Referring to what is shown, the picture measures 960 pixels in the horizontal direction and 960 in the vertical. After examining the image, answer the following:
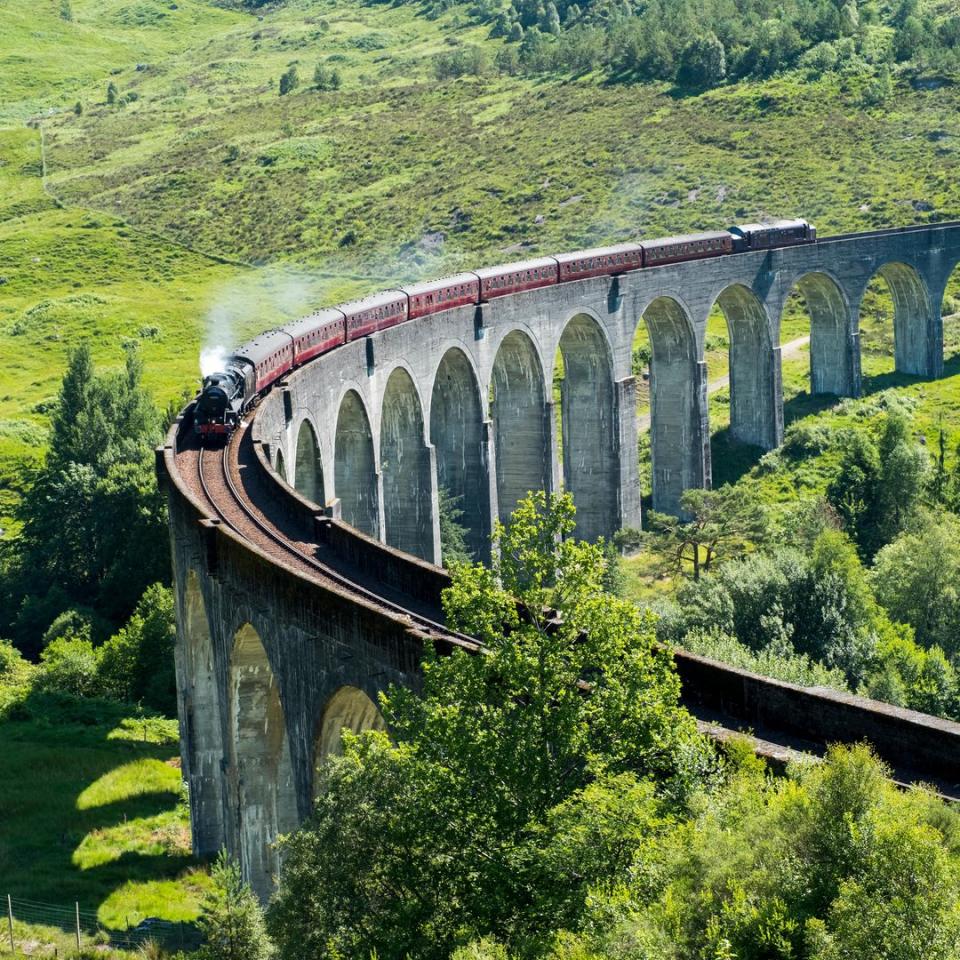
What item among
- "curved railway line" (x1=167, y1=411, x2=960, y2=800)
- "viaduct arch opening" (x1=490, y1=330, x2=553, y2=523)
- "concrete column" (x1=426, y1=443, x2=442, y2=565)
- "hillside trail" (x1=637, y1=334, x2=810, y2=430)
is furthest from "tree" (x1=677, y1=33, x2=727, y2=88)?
"curved railway line" (x1=167, y1=411, x2=960, y2=800)

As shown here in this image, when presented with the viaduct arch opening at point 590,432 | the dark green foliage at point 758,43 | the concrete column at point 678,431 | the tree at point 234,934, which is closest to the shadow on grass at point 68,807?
the tree at point 234,934

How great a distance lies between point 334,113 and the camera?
445 feet

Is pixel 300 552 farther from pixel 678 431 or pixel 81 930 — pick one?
pixel 678 431

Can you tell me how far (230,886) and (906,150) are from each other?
306 feet

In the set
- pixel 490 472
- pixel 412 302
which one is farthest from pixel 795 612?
pixel 412 302

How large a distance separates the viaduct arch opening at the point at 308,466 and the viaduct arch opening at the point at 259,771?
14.8m

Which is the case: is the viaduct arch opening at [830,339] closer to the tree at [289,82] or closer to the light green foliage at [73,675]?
the light green foliage at [73,675]

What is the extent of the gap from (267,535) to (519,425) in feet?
99.0

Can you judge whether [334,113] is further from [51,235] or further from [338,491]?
[338,491]

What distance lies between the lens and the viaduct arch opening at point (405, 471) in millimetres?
55781

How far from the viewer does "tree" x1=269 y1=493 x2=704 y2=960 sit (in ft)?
61.7

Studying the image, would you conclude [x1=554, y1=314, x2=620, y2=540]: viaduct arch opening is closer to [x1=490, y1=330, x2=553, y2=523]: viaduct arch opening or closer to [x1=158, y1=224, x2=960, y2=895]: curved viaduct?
[x1=158, y1=224, x2=960, y2=895]: curved viaduct

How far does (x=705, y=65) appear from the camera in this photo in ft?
400

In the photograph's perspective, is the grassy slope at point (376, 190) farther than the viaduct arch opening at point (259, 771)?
Yes
